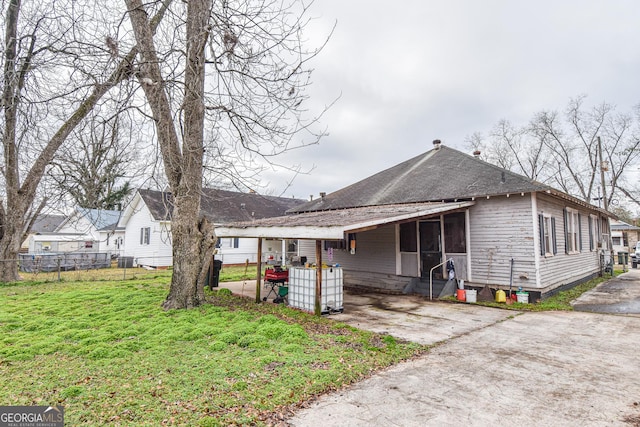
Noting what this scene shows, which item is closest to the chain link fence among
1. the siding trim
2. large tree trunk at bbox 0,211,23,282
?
large tree trunk at bbox 0,211,23,282

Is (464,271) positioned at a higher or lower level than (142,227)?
lower

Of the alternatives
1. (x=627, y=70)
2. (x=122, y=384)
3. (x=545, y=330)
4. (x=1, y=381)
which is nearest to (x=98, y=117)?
(x=1, y=381)

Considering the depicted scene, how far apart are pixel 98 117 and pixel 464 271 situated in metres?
9.41

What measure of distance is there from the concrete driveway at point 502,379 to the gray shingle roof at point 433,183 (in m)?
3.79

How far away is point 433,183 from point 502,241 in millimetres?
2957

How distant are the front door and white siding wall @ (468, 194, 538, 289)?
966 millimetres

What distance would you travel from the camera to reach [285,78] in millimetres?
5332

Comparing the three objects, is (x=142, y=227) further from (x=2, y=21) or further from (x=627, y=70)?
(x=627, y=70)

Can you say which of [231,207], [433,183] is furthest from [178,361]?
[231,207]

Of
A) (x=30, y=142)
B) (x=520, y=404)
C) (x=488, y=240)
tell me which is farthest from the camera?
(x=488, y=240)

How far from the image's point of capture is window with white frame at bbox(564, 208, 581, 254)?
35.5 ft

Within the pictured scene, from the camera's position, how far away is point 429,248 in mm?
10211

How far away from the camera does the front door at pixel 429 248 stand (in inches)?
396

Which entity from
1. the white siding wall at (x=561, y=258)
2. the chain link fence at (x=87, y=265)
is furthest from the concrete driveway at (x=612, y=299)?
the chain link fence at (x=87, y=265)
